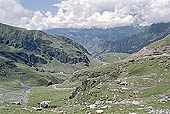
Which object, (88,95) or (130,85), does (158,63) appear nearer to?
(130,85)

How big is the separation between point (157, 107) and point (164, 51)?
131790 millimetres

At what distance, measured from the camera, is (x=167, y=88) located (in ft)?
231

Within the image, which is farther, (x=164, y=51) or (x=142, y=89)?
(x=164, y=51)

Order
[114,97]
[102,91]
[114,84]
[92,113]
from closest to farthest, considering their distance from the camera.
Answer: [92,113], [114,97], [102,91], [114,84]

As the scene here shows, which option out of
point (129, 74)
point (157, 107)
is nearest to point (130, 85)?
point (129, 74)

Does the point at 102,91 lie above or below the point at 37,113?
below

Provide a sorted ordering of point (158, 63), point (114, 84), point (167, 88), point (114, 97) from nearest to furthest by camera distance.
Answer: point (167, 88) → point (114, 97) → point (114, 84) → point (158, 63)

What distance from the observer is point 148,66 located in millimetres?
117125

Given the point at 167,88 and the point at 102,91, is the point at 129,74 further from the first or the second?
the point at 167,88

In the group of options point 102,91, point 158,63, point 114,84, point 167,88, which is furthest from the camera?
point 158,63

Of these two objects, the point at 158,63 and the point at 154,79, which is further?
the point at 158,63

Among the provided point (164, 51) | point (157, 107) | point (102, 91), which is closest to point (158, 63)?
point (102, 91)

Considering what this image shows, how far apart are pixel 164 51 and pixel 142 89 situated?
91820mm

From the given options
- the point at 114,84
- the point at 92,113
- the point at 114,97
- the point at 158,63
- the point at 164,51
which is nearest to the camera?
the point at 92,113
